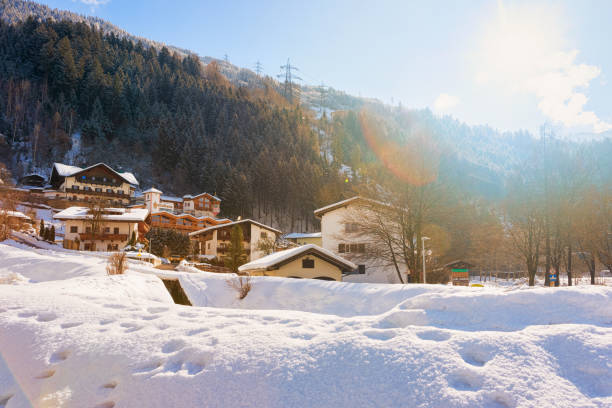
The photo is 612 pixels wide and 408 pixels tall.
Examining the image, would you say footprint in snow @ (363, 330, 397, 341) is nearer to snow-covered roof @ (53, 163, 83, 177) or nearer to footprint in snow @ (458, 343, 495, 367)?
footprint in snow @ (458, 343, 495, 367)

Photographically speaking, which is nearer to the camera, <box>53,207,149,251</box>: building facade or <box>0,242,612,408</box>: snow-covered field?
<box>0,242,612,408</box>: snow-covered field

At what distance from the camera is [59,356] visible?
190 inches

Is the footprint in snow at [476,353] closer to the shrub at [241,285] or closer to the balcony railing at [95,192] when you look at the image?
the shrub at [241,285]

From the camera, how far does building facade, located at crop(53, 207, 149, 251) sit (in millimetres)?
45906

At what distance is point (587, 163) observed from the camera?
23828 mm

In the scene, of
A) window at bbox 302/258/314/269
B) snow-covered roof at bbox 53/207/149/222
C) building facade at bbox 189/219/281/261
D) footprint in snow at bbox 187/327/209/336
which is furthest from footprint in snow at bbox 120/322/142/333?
snow-covered roof at bbox 53/207/149/222

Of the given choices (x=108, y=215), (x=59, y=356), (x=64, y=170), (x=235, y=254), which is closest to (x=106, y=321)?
(x=59, y=356)

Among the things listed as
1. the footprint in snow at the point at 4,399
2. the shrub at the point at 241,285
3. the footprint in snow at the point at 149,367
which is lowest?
the shrub at the point at 241,285

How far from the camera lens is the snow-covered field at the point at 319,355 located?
3.40m

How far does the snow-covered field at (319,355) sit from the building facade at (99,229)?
45.7 m

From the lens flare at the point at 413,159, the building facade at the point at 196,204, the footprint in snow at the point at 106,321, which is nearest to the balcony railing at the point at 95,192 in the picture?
the building facade at the point at 196,204

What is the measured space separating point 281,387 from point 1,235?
41.2 meters

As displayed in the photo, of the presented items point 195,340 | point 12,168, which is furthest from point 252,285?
point 12,168

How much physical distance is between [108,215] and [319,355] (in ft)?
174
